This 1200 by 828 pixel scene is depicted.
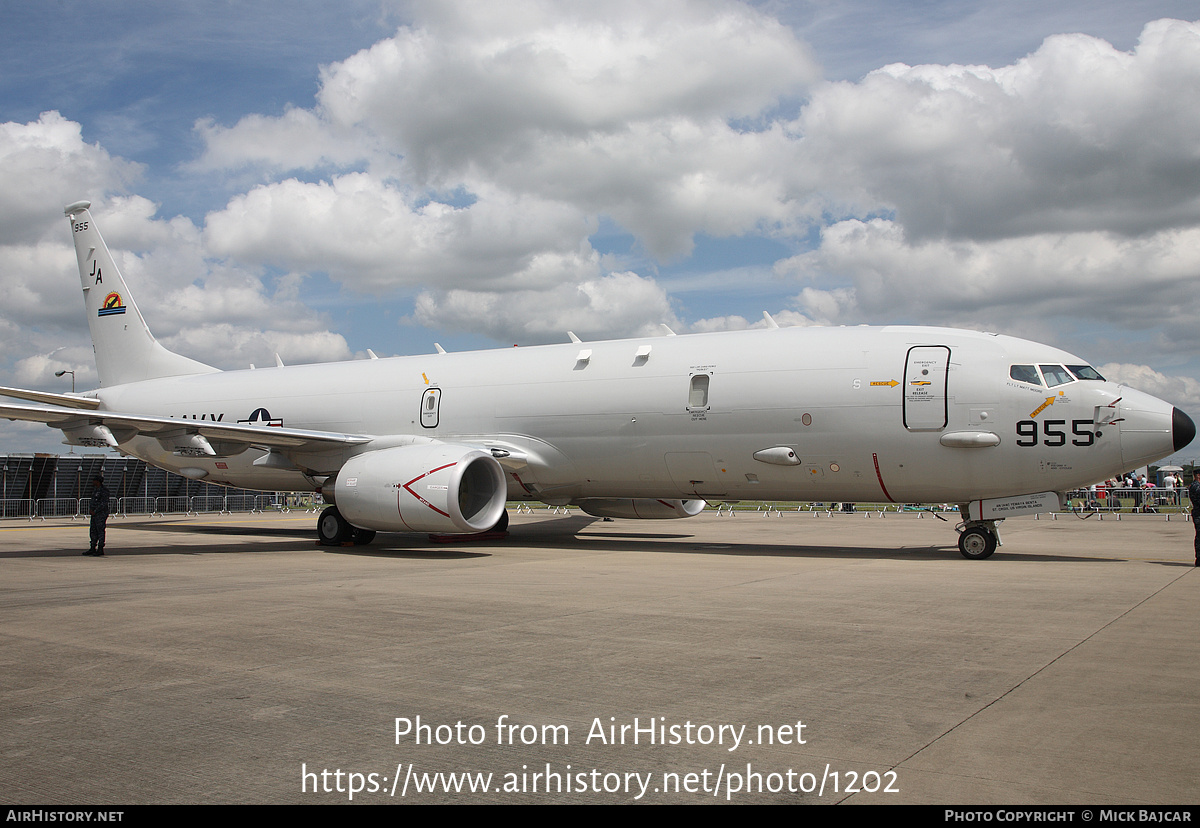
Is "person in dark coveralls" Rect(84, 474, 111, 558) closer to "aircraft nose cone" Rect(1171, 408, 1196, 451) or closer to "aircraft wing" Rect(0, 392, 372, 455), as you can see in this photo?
"aircraft wing" Rect(0, 392, 372, 455)

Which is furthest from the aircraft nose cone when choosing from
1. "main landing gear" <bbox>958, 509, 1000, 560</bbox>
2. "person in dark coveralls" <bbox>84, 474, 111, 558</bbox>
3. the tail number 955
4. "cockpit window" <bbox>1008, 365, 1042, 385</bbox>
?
"person in dark coveralls" <bbox>84, 474, 111, 558</bbox>

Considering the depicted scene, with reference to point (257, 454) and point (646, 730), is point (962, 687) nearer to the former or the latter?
point (646, 730)

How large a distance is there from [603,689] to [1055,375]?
11123mm

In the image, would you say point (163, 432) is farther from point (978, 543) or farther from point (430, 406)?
point (978, 543)

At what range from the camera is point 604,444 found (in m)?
16.5

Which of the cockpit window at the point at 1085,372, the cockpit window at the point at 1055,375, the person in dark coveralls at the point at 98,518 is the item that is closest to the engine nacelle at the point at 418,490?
the person in dark coveralls at the point at 98,518

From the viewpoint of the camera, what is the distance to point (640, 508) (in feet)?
63.9

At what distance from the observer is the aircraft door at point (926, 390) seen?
13.9 m

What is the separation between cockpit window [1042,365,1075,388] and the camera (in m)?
13.5

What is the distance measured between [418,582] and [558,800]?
794 cm

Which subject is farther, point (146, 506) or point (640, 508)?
point (146, 506)

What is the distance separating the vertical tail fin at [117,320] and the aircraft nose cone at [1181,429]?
72.9 ft

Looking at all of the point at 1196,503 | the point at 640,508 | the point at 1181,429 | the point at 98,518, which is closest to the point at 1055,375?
the point at 1181,429

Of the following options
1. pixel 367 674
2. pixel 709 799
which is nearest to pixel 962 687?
pixel 709 799
